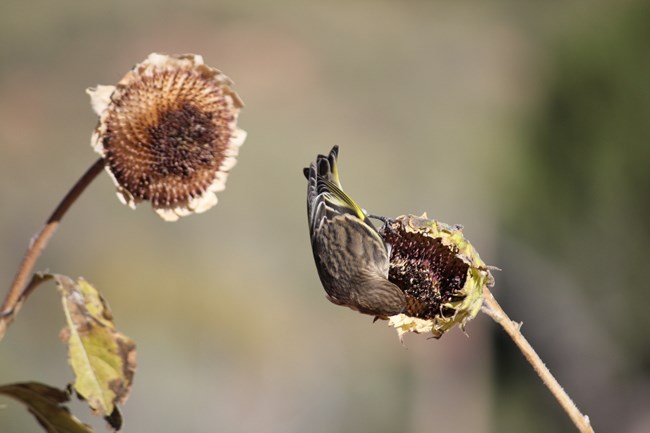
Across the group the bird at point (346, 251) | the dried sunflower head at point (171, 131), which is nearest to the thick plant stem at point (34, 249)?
the dried sunflower head at point (171, 131)

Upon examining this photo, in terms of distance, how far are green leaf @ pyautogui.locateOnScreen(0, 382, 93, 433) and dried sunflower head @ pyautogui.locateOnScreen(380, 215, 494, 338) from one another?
1.76ft

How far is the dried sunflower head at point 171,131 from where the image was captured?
146 cm

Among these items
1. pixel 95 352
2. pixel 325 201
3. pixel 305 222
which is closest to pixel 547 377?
pixel 95 352

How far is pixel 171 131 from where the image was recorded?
1.55 metres

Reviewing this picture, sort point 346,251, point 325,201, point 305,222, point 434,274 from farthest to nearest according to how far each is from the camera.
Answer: point 305,222 < point 325,201 < point 346,251 < point 434,274

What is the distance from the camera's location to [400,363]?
6094 millimetres

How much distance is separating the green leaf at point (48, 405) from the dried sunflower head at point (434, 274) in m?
0.54

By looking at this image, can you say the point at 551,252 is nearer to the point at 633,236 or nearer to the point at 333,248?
the point at 633,236

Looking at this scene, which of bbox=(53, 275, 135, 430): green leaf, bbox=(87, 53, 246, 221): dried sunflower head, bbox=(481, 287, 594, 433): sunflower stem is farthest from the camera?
bbox=(87, 53, 246, 221): dried sunflower head

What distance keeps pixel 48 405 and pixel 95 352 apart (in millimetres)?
93

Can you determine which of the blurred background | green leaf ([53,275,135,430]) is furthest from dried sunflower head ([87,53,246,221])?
the blurred background

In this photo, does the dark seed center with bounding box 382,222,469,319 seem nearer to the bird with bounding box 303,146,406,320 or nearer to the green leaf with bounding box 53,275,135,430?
the bird with bounding box 303,146,406,320

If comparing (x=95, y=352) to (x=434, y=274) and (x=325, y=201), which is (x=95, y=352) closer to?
(x=434, y=274)

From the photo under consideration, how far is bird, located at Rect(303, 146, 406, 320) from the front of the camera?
156 centimetres
